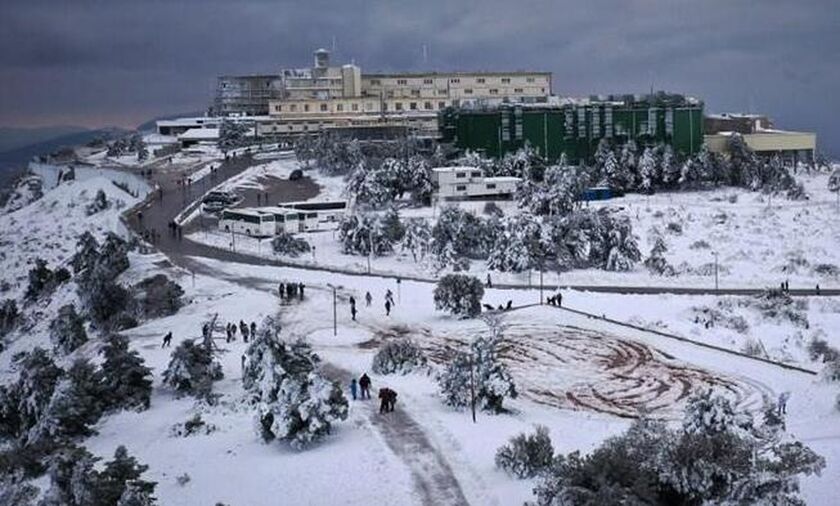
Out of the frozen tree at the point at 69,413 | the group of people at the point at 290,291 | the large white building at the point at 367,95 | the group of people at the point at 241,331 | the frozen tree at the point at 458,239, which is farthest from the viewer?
the large white building at the point at 367,95

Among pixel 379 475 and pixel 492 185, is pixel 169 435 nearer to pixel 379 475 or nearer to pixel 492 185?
pixel 379 475

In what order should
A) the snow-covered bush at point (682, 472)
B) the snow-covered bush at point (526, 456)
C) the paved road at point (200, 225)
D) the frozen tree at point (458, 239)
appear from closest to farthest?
the snow-covered bush at point (682, 472) → the snow-covered bush at point (526, 456) → the paved road at point (200, 225) → the frozen tree at point (458, 239)

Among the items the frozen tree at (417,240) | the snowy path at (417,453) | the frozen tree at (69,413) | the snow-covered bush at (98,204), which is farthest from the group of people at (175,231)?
the frozen tree at (69,413)

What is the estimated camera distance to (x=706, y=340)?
95.2ft

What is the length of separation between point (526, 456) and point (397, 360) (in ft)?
27.1

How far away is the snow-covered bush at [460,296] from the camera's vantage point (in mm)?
30906

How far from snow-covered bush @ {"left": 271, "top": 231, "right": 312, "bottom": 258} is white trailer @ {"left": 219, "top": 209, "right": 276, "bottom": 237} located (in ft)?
8.53

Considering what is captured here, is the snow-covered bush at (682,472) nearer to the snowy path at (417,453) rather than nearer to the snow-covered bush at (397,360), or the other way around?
the snowy path at (417,453)

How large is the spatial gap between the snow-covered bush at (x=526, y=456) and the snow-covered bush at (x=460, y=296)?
13.9 m

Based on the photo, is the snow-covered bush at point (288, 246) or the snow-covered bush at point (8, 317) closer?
the snow-covered bush at point (8, 317)

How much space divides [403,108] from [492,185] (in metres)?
33.0

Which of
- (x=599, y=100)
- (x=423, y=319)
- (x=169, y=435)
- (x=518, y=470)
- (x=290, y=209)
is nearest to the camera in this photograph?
(x=518, y=470)

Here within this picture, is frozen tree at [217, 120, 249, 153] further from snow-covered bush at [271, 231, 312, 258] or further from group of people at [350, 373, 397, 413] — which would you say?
group of people at [350, 373, 397, 413]

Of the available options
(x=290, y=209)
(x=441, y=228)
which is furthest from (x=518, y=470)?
(x=290, y=209)
